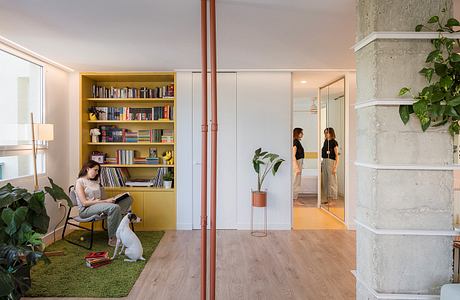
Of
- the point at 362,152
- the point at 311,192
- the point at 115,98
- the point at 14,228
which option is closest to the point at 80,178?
the point at 115,98

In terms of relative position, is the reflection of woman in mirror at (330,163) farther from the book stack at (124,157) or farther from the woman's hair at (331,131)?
the book stack at (124,157)

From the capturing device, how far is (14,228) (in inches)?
98.7

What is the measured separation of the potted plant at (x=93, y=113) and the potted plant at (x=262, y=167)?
2.58m

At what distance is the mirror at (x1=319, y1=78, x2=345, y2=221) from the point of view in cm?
543

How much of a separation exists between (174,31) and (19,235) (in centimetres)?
225

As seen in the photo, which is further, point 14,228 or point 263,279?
point 263,279

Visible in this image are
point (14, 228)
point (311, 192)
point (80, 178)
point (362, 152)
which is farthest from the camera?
point (311, 192)

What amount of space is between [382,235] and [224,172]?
3.10 m

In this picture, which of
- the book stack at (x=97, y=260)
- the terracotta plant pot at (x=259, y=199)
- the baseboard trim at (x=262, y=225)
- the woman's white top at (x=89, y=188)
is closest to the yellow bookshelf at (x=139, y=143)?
the woman's white top at (x=89, y=188)

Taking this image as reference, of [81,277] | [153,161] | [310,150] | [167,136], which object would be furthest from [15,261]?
[310,150]

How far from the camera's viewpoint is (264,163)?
482 centimetres

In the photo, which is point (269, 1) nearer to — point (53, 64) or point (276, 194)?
point (276, 194)

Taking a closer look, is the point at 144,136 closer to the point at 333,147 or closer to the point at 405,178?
the point at 333,147

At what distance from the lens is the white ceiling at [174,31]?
2693mm
